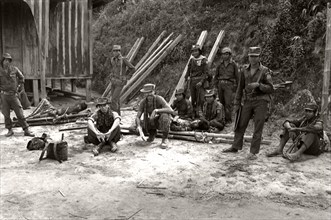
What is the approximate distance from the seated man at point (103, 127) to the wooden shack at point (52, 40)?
5520mm

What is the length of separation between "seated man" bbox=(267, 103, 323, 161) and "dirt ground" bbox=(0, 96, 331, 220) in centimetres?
20

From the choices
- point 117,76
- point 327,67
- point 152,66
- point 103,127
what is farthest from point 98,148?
point 152,66

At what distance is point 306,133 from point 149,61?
26.8 feet

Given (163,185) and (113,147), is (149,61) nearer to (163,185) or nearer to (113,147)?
(113,147)

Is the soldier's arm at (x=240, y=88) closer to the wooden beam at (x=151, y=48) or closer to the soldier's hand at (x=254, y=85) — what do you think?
the soldier's hand at (x=254, y=85)

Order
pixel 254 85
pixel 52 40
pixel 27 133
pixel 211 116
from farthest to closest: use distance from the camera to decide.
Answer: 1. pixel 52 40
2. pixel 211 116
3. pixel 27 133
4. pixel 254 85

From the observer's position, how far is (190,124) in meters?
8.71

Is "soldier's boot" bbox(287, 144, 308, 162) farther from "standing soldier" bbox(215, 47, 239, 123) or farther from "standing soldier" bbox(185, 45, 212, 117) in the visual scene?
"standing soldier" bbox(185, 45, 212, 117)

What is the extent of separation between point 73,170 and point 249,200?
113 inches

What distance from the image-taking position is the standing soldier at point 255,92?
255 inches

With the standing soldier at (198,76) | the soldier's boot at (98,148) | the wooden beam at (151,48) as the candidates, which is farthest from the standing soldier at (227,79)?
the wooden beam at (151,48)

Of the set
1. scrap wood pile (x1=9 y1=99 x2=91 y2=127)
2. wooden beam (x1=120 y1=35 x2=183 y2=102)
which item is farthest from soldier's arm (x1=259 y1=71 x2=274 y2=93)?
wooden beam (x1=120 y1=35 x2=183 y2=102)

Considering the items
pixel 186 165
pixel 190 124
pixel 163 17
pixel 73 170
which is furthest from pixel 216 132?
pixel 163 17

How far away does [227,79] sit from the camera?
913 cm
